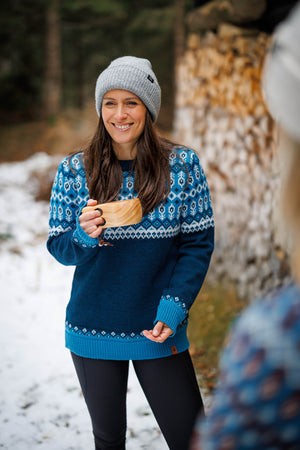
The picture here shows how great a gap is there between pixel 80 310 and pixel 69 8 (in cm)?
Answer: 1393

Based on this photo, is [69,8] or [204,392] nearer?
[204,392]

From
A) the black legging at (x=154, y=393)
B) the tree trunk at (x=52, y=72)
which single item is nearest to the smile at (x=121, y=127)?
the black legging at (x=154, y=393)

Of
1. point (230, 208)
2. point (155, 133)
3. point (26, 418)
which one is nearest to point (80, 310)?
point (155, 133)

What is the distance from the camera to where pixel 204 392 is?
356cm

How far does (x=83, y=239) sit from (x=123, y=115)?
0.57 meters

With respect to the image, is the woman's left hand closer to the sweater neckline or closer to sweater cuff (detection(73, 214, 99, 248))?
sweater cuff (detection(73, 214, 99, 248))

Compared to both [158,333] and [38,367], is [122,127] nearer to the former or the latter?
[158,333]

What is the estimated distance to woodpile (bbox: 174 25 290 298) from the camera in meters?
4.19

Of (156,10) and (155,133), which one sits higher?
(156,10)

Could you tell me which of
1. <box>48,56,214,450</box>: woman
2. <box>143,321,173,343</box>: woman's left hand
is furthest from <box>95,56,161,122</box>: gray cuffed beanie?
<box>143,321,173,343</box>: woman's left hand

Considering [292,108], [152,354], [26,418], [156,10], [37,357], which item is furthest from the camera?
[156,10]

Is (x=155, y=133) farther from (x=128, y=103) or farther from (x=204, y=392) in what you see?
(x=204, y=392)

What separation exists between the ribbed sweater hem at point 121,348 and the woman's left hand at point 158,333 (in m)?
0.12

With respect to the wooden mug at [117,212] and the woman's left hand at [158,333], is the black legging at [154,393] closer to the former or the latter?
the woman's left hand at [158,333]
